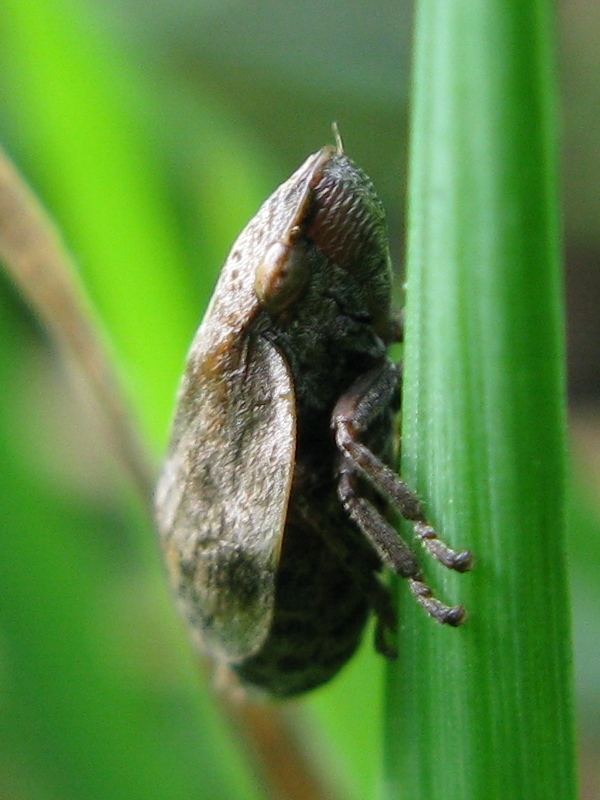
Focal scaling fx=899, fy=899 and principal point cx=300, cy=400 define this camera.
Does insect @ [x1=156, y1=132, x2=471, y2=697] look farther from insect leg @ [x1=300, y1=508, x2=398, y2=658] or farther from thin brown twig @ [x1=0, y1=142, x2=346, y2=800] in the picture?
thin brown twig @ [x1=0, y1=142, x2=346, y2=800]

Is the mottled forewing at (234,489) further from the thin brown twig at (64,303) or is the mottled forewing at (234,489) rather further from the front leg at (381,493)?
the thin brown twig at (64,303)

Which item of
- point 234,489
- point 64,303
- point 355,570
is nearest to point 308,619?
point 355,570

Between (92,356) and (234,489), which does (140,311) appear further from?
(234,489)

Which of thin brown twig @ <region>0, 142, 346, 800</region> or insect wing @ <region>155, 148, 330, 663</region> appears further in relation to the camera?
thin brown twig @ <region>0, 142, 346, 800</region>

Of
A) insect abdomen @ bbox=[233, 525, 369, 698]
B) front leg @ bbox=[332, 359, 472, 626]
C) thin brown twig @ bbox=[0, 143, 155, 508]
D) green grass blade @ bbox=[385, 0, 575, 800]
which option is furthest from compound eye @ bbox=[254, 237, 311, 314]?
thin brown twig @ bbox=[0, 143, 155, 508]

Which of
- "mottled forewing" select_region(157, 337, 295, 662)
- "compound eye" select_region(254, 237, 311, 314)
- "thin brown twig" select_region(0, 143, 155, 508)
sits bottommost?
"mottled forewing" select_region(157, 337, 295, 662)

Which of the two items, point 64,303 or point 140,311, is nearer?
point 64,303

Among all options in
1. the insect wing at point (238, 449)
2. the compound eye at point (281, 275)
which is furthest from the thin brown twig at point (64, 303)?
the compound eye at point (281, 275)
